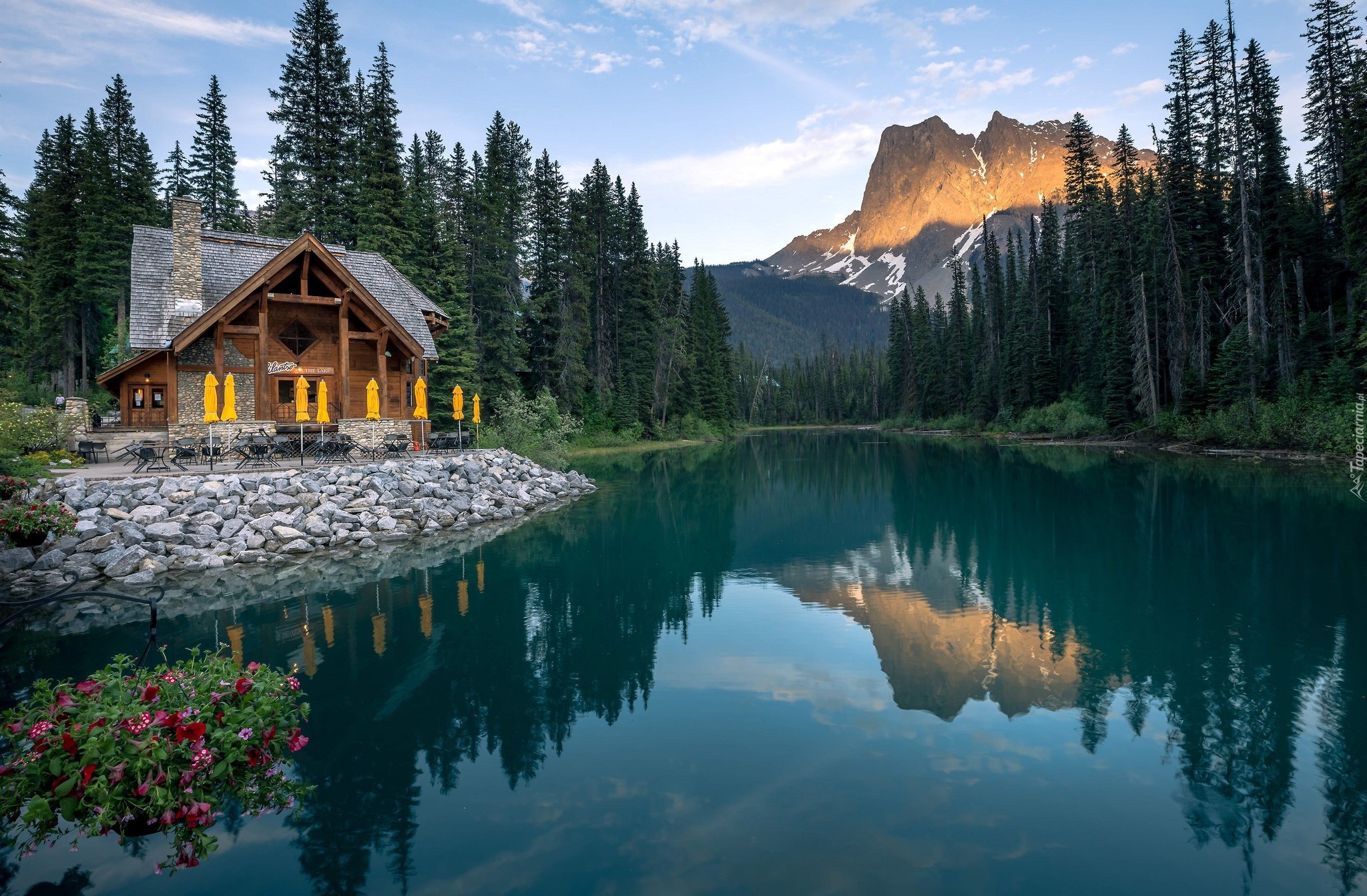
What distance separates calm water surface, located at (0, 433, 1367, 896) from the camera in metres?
5.14

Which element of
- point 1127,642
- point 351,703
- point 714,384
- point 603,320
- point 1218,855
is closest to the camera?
point 1218,855

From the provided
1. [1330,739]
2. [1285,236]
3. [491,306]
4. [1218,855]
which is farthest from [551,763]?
[1285,236]

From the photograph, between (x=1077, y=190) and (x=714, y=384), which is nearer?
(x=1077, y=190)

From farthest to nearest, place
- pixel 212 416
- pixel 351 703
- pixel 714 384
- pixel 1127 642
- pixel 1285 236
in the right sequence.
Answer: pixel 714 384
pixel 1285 236
pixel 212 416
pixel 1127 642
pixel 351 703

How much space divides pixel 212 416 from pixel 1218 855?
2234 centimetres

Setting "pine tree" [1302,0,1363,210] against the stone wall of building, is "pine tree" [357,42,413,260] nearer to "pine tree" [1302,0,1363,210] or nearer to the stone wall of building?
the stone wall of building

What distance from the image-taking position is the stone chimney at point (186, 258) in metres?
23.9

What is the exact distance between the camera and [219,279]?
25.2m

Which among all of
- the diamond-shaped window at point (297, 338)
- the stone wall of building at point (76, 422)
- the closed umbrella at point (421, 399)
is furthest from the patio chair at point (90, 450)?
the closed umbrella at point (421, 399)

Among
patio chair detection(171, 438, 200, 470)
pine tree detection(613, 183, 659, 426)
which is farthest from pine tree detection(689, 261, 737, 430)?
patio chair detection(171, 438, 200, 470)

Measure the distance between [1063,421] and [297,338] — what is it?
5114 cm

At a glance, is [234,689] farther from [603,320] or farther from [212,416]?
[603,320]

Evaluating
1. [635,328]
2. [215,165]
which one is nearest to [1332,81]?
[635,328]

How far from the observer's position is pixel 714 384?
72.6 meters
